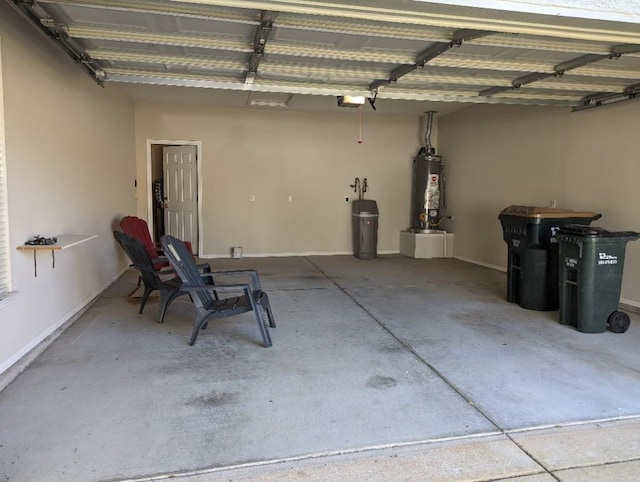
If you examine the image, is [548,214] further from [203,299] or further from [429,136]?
[429,136]

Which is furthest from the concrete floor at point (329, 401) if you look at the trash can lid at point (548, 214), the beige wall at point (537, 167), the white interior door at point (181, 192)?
the white interior door at point (181, 192)

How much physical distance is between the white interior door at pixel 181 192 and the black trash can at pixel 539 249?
5.61 metres

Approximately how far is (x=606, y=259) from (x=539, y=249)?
0.74 metres

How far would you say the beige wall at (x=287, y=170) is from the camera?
8266mm

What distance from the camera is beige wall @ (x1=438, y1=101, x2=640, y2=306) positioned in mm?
5055

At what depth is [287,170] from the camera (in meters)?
8.66

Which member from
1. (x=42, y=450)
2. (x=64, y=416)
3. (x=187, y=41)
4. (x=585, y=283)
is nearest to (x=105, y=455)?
(x=42, y=450)

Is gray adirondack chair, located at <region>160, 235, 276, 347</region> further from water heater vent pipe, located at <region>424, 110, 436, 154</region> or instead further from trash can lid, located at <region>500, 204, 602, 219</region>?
water heater vent pipe, located at <region>424, 110, 436, 154</region>

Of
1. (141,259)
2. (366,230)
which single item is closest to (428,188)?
(366,230)

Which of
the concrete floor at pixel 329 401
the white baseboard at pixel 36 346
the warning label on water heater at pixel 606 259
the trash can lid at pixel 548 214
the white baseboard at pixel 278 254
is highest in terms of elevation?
the trash can lid at pixel 548 214

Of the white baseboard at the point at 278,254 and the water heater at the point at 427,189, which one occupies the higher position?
the water heater at the point at 427,189

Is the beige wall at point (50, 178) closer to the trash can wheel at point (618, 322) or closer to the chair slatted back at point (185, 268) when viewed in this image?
the chair slatted back at point (185, 268)

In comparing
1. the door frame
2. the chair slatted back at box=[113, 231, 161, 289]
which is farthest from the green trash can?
the door frame

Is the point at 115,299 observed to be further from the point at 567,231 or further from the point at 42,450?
the point at 567,231
